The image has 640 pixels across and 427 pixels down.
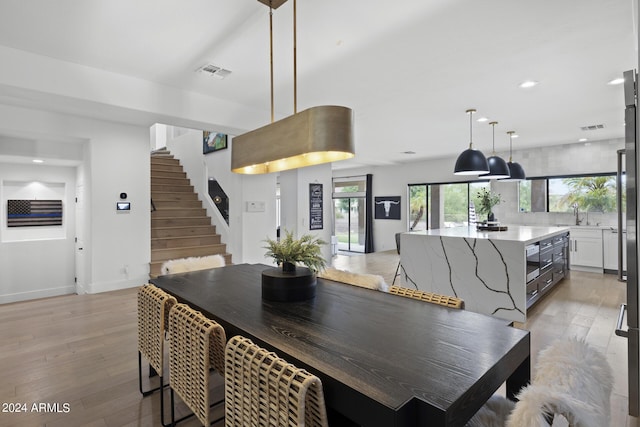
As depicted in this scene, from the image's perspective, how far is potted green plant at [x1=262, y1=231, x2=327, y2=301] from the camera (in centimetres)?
199

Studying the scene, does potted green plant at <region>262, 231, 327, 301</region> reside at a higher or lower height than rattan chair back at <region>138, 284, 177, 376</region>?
higher

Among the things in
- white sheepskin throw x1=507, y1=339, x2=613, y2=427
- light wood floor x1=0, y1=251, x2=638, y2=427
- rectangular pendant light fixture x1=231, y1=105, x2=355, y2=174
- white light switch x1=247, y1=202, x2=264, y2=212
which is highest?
rectangular pendant light fixture x1=231, y1=105, x2=355, y2=174

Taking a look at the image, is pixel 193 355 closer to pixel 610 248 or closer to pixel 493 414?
pixel 493 414

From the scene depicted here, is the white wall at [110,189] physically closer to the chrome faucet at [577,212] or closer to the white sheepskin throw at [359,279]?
the white sheepskin throw at [359,279]

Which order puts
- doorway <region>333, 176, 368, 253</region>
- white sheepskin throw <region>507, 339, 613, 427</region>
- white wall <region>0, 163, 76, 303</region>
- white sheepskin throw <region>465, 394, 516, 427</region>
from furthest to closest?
1. doorway <region>333, 176, 368, 253</region>
2. white wall <region>0, 163, 76, 303</region>
3. white sheepskin throw <region>465, 394, 516, 427</region>
4. white sheepskin throw <region>507, 339, 613, 427</region>

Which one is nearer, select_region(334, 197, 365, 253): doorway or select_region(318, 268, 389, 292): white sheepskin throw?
select_region(318, 268, 389, 292): white sheepskin throw

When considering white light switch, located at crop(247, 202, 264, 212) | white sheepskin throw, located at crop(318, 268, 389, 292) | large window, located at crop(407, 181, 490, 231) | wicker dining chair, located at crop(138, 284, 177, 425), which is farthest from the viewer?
large window, located at crop(407, 181, 490, 231)

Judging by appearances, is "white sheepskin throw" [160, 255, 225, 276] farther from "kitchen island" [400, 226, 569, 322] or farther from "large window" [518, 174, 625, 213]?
"large window" [518, 174, 625, 213]

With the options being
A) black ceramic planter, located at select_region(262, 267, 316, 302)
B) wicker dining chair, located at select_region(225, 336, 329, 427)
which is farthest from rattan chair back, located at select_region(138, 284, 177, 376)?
wicker dining chair, located at select_region(225, 336, 329, 427)

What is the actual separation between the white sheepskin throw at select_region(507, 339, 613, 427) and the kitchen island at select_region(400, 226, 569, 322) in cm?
289

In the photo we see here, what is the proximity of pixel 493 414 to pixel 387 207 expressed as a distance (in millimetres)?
9048

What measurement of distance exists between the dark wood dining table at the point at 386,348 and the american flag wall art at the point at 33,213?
5175 mm

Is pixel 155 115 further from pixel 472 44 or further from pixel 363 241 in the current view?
pixel 363 241

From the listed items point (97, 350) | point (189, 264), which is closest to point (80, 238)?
point (97, 350)
